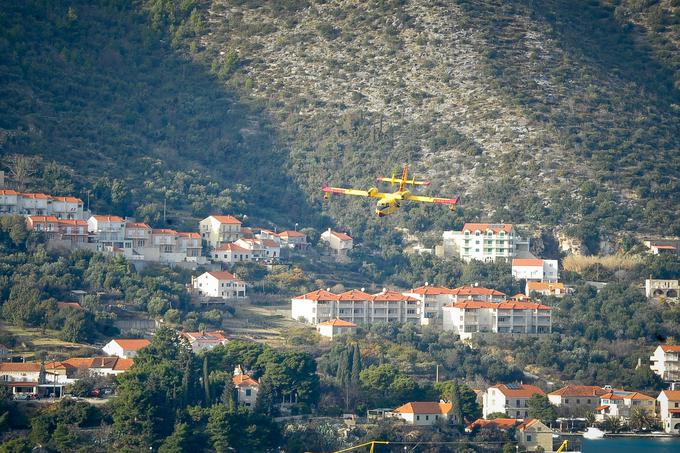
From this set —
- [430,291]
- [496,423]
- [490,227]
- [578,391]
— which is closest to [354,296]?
[430,291]

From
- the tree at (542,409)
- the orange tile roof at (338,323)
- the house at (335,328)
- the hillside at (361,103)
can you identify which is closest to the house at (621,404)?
the tree at (542,409)

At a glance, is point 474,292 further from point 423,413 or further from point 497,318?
point 423,413

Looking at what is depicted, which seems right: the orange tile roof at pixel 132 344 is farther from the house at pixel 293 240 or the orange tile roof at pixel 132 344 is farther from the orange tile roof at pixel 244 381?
the house at pixel 293 240

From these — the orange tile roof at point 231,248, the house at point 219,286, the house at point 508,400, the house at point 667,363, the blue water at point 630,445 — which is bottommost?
the blue water at point 630,445

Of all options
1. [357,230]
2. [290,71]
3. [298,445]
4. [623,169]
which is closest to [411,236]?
[357,230]

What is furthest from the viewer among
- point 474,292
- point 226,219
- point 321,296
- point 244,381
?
point 226,219

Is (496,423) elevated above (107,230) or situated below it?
below

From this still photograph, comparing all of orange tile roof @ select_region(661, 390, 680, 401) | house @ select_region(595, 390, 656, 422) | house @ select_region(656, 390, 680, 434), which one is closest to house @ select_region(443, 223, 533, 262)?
house @ select_region(595, 390, 656, 422)
